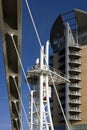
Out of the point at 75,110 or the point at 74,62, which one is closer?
the point at 75,110

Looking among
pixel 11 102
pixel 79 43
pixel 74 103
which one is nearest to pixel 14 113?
pixel 11 102

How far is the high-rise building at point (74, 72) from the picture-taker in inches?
4085

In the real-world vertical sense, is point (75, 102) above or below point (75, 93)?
below

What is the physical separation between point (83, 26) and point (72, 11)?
17.8ft

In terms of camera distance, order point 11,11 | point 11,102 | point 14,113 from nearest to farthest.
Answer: point 11,11 < point 11,102 < point 14,113

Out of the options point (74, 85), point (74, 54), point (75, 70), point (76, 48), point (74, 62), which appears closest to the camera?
point (74, 85)

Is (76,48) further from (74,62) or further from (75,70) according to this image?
(75,70)

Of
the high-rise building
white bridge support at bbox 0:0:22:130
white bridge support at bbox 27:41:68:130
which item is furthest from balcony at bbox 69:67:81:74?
white bridge support at bbox 0:0:22:130

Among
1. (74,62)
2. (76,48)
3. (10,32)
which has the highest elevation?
(76,48)

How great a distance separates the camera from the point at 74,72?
10619 cm

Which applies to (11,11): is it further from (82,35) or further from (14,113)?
(82,35)

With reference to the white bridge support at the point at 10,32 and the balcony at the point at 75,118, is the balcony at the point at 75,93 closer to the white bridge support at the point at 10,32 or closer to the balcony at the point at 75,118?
the balcony at the point at 75,118

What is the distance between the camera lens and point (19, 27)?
616 inches

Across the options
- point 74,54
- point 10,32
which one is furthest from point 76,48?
point 10,32
